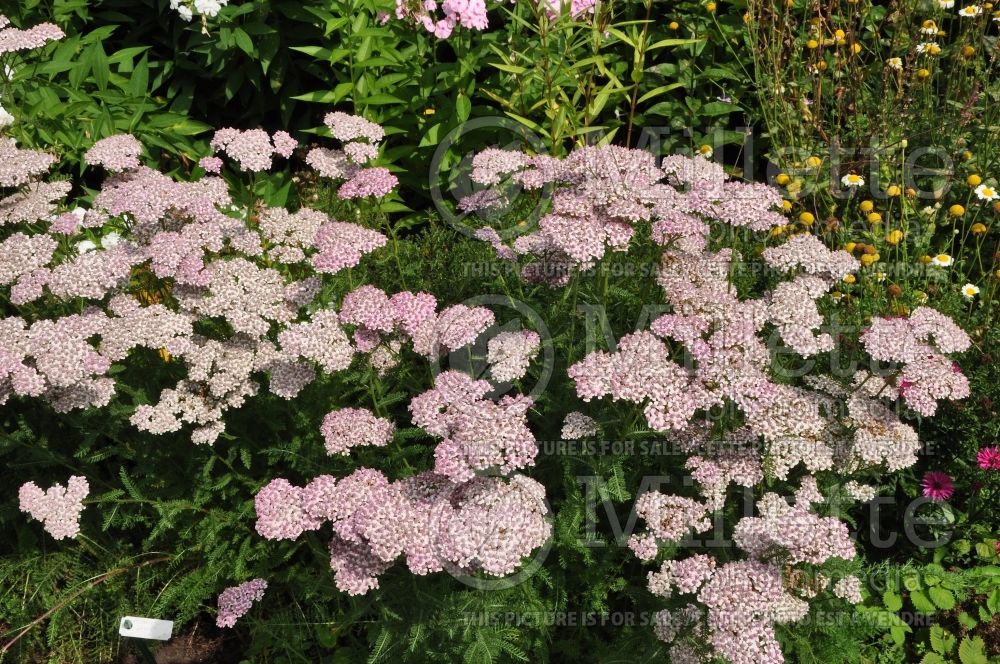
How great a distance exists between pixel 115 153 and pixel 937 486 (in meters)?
3.96

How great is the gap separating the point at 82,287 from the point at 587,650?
8.32ft

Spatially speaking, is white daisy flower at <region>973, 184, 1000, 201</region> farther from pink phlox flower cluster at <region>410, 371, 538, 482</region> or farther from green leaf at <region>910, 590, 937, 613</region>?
pink phlox flower cluster at <region>410, 371, 538, 482</region>

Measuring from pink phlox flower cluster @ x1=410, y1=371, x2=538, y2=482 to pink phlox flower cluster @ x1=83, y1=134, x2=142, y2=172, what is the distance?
6.59ft

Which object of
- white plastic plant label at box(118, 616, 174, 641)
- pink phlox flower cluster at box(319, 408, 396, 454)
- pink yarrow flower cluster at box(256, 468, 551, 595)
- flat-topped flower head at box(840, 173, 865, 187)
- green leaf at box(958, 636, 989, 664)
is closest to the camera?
pink yarrow flower cluster at box(256, 468, 551, 595)

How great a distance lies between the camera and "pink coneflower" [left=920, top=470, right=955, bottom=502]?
3.72 m

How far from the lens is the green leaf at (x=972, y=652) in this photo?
11.6 ft

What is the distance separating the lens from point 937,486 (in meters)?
3.74

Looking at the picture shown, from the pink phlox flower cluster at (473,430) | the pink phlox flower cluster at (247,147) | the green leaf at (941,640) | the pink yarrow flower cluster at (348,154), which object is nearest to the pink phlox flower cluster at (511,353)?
the pink phlox flower cluster at (473,430)

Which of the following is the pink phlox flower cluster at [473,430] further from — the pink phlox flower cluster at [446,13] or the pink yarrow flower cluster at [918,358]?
the pink phlox flower cluster at [446,13]

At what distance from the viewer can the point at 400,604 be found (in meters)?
3.05

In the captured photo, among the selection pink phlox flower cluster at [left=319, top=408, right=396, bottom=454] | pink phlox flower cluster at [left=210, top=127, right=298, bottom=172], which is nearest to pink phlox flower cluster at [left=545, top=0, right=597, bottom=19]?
pink phlox flower cluster at [left=210, top=127, right=298, bottom=172]

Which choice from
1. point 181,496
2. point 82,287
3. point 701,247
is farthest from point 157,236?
point 701,247

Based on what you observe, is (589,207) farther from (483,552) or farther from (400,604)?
(400,604)

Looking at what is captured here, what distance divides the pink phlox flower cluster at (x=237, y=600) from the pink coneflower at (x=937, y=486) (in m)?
2.80
